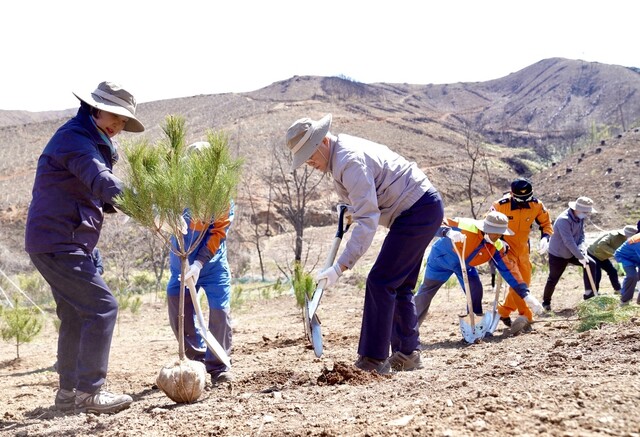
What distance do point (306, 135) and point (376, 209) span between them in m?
0.59

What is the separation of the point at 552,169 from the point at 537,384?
94.6 feet

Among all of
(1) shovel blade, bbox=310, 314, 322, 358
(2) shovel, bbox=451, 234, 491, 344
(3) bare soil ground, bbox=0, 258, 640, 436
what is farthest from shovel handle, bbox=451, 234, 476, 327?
(1) shovel blade, bbox=310, 314, 322, 358

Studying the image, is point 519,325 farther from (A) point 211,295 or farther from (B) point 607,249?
(B) point 607,249

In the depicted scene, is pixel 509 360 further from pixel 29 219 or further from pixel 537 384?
pixel 29 219

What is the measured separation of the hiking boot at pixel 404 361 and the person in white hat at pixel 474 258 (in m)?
1.65

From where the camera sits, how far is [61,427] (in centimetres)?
348

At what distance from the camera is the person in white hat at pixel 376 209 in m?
3.87

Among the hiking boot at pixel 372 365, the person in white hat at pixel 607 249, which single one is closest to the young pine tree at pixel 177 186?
the hiking boot at pixel 372 365

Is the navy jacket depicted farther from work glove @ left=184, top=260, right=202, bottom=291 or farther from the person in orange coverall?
the person in orange coverall

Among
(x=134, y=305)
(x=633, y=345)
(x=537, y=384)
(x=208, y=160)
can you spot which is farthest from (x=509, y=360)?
(x=134, y=305)

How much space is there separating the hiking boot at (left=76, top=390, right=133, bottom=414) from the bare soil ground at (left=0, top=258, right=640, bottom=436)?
11 centimetres

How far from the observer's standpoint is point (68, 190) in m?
3.86

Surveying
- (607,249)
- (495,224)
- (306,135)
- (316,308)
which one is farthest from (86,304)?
(607,249)

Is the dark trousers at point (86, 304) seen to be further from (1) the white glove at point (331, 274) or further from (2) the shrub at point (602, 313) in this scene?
(2) the shrub at point (602, 313)
